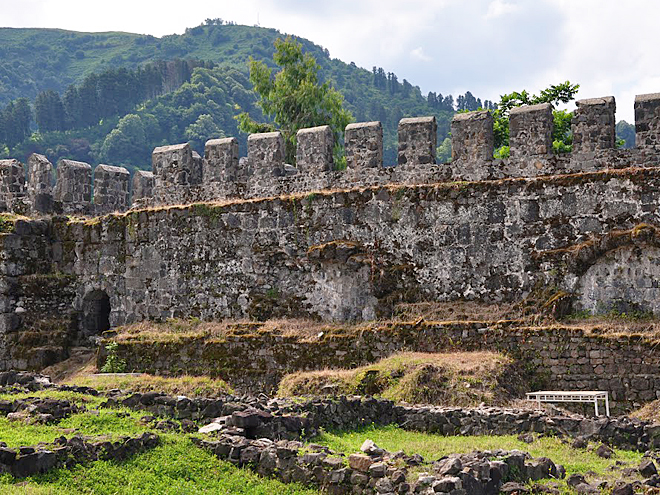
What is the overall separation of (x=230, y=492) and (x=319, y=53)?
134 meters

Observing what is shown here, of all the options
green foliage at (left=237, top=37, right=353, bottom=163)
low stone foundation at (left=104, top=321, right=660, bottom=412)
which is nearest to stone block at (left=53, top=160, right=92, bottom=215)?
low stone foundation at (left=104, top=321, right=660, bottom=412)

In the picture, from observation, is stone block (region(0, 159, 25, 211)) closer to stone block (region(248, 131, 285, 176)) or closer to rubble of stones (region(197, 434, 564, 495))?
stone block (region(248, 131, 285, 176))

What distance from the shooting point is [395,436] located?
44.2 ft

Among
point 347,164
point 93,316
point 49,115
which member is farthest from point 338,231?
point 49,115

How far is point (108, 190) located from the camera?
85.5 feet

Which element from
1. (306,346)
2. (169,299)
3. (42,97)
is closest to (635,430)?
(306,346)

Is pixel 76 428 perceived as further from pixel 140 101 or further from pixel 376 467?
pixel 140 101

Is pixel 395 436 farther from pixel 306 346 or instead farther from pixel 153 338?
pixel 153 338

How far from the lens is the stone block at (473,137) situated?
65.9ft

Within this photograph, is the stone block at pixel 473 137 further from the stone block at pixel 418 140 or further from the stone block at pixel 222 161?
the stone block at pixel 222 161

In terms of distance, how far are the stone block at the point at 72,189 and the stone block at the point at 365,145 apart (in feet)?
29.0

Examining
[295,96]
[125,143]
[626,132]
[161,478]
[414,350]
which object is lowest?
[161,478]

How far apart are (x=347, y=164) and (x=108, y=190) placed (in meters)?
8.33

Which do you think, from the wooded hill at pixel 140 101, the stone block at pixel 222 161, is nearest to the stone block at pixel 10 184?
the stone block at pixel 222 161
